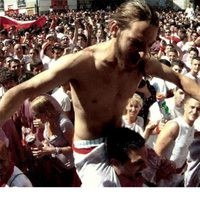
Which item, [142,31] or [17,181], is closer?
[142,31]

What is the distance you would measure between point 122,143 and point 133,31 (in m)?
0.48

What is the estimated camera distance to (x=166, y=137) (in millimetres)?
2930

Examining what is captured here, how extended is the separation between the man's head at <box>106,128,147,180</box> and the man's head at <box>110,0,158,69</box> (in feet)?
1.04

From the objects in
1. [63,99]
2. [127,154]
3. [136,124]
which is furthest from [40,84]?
[63,99]

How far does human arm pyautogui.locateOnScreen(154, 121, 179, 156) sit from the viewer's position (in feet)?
9.42

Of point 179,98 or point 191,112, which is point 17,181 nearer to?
point 191,112

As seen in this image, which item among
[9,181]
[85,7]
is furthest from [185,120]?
[85,7]

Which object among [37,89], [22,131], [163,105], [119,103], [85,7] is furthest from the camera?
[85,7]

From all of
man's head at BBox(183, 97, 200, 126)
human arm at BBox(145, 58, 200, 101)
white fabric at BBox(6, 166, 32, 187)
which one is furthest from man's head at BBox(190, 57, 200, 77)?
white fabric at BBox(6, 166, 32, 187)

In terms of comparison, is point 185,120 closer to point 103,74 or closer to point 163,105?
point 163,105

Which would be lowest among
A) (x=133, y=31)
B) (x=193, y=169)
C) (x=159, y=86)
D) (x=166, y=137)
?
(x=159, y=86)

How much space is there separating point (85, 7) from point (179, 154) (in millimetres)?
38693

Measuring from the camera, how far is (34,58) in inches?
263

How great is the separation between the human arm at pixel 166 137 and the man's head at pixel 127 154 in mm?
815
